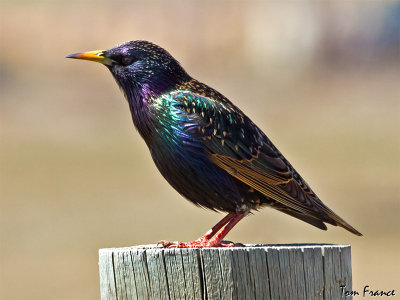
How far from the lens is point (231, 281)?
427 centimetres

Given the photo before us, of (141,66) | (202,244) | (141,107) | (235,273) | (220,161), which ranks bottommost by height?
(235,273)

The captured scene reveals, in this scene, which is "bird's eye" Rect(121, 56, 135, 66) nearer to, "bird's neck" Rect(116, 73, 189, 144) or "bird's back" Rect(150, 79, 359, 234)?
"bird's neck" Rect(116, 73, 189, 144)

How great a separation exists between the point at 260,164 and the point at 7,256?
29.6 feet

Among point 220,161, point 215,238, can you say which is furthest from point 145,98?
point 215,238

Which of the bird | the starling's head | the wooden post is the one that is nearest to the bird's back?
the bird

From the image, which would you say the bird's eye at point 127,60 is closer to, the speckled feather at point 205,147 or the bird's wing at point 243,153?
the speckled feather at point 205,147

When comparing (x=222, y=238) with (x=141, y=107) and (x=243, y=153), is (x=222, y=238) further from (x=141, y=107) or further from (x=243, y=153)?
(x=141, y=107)

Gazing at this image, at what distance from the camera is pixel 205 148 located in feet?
18.1

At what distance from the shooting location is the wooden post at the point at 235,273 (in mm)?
4262

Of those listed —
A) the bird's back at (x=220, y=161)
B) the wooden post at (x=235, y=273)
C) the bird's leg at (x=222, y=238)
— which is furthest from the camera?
the bird's back at (x=220, y=161)

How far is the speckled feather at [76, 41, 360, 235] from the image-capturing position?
5.48 meters

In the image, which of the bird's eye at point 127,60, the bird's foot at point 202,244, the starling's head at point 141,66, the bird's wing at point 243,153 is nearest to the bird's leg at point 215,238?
the bird's foot at point 202,244

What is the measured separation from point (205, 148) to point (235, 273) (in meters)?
1.38

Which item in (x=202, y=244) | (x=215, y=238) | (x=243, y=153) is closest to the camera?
(x=202, y=244)
